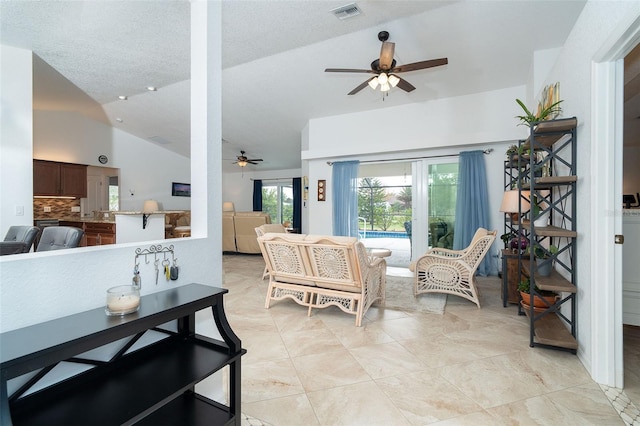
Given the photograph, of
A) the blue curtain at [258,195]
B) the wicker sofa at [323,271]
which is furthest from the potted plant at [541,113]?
the blue curtain at [258,195]

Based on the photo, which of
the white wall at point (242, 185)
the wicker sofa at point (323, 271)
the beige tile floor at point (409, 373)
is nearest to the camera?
the beige tile floor at point (409, 373)

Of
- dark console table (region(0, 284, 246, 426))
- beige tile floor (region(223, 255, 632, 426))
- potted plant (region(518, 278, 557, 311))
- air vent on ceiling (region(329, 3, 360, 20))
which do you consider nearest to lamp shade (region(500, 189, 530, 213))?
potted plant (region(518, 278, 557, 311))

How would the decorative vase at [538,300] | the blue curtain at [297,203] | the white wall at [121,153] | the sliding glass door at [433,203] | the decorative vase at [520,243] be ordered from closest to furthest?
the decorative vase at [538,300], the decorative vase at [520,243], the sliding glass door at [433,203], the white wall at [121,153], the blue curtain at [297,203]

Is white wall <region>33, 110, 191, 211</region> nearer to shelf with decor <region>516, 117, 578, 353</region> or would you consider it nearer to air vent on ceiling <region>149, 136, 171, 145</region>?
air vent on ceiling <region>149, 136, 171, 145</region>

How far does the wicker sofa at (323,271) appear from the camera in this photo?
279cm

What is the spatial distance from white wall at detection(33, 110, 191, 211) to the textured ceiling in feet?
2.74

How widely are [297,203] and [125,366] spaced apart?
8804 millimetres

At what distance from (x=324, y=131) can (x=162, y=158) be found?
17.8 ft

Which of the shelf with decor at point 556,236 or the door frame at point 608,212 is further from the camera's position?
the shelf with decor at point 556,236

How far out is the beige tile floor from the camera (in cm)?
162

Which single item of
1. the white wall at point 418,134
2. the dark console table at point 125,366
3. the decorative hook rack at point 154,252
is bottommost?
the dark console table at point 125,366

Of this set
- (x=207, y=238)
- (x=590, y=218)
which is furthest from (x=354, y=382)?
(x=590, y=218)

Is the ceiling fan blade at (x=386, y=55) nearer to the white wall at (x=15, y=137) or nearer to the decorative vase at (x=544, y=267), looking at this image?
the decorative vase at (x=544, y=267)

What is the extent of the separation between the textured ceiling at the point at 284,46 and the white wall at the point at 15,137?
273 millimetres
